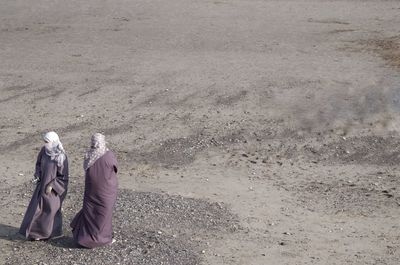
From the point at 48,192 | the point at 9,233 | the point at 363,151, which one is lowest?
the point at 363,151

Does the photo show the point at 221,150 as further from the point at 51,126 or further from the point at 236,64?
the point at 236,64

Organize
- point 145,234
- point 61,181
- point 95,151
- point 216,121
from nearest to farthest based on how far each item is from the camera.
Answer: point 95,151
point 61,181
point 145,234
point 216,121

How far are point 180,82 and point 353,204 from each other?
7494 millimetres

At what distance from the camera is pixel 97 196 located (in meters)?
12.3

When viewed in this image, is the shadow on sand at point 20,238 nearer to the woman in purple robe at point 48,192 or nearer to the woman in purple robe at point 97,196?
the woman in purple robe at point 48,192

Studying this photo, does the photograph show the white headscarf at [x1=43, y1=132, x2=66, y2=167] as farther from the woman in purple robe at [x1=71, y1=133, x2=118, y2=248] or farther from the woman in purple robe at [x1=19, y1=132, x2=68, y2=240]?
the woman in purple robe at [x1=71, y1=133, x2=118, y2=248]

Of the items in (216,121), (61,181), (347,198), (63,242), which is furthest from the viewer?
(216,121)

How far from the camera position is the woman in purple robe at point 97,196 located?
40.1 feet

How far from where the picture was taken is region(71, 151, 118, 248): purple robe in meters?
12.2

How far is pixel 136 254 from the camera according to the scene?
12.3 metres

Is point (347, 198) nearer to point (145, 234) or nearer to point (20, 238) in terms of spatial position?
point (145, 234)

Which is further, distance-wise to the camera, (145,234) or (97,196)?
(145,234)

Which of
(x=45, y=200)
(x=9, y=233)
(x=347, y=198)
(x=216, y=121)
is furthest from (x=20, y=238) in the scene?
(x=216, y=121)

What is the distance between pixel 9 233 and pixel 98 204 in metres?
1.74
